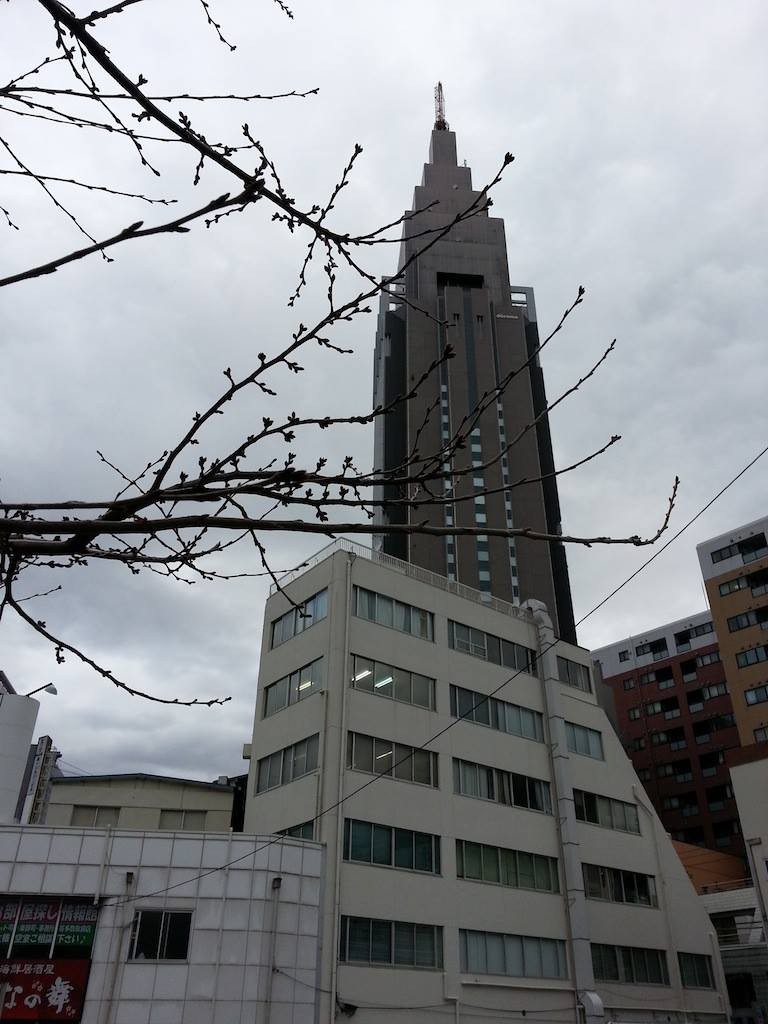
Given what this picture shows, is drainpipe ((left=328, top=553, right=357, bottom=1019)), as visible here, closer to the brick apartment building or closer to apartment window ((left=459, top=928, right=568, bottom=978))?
apartment window ((left=459, top=928, right=568, bottom=978))

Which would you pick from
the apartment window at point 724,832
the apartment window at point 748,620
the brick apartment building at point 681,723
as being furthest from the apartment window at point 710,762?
the apartment window at point 748,620

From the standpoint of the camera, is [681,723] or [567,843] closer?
[567,843]

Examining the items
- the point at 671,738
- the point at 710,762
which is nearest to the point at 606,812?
the point at 710,762

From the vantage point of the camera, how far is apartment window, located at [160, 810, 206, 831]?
30594mm

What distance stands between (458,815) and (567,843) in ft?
16.9

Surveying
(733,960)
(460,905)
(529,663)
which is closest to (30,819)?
(460,905)

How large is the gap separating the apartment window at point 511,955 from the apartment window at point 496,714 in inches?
271

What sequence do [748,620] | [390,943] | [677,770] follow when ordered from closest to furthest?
[390,943] < [748,620] < [677,770]

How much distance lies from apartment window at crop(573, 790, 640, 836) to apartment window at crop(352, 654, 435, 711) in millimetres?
7858

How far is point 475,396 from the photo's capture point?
90.8 m

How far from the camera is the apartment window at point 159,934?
62.9 ft

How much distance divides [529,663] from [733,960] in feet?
61.8

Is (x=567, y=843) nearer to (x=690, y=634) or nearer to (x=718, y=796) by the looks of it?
(x=718, y=796)

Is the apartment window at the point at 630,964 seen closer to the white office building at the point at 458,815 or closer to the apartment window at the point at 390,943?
the white office building at the point at 458,815
